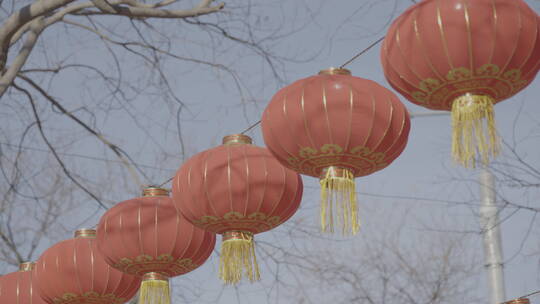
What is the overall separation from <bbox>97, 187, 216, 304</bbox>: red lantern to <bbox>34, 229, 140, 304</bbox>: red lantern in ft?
1.25

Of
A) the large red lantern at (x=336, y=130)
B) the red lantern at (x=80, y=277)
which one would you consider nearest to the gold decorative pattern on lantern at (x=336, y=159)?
the large red lantern at (x=336, y=130)

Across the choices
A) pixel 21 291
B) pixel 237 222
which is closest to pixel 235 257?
pixel 237 222

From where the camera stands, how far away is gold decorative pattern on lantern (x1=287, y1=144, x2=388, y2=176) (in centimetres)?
340

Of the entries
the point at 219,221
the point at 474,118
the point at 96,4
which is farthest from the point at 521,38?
the point at 96,4

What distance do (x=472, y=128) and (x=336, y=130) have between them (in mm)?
537

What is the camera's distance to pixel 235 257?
4055mm

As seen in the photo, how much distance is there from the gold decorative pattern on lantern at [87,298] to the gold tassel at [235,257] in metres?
1.13

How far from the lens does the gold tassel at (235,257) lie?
4035 millimetres

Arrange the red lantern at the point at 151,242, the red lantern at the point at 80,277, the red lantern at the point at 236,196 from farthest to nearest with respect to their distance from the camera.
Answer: the red lantern at the point at 80,277
the red lantern at the point at 151,242
the red lantern at the point at 236,196

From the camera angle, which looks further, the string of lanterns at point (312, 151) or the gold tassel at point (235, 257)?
the gold tassel at point (235, 257)

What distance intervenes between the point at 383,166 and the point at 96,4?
85.2 inches

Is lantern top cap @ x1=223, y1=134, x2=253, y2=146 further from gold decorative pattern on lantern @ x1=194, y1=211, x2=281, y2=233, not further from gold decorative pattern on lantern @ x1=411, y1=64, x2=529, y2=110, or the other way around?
gold decorative pattern on lantern @ x1=411, y1=64, x2=529, y2=110

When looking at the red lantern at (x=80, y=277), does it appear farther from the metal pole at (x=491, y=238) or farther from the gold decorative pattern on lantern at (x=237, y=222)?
the metal pole at (x=491, y=238)

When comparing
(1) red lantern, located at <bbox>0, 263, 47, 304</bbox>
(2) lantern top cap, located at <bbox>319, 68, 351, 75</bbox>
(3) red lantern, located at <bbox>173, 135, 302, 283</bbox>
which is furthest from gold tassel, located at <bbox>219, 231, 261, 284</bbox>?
(1) red lantern, located at <bbox>0, 263, 47, 304</bbox>
